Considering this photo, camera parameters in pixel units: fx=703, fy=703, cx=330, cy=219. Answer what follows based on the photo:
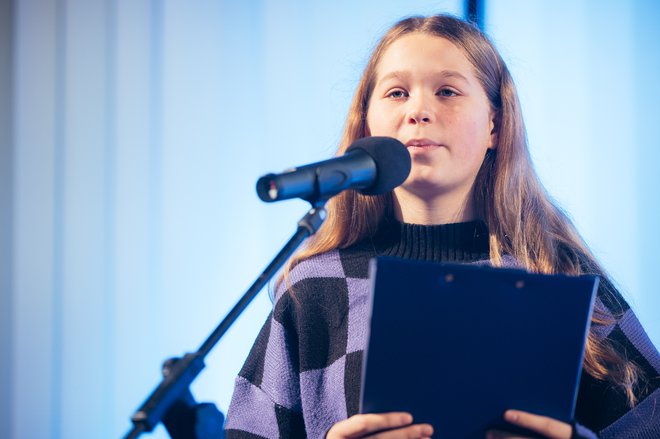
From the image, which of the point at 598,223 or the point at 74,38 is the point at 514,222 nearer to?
the point at 598,223

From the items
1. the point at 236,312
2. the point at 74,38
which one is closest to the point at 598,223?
the point at 236,312

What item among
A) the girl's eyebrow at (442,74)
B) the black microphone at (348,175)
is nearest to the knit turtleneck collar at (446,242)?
the girl's eyebrow at (442,74)

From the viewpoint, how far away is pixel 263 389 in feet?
3.79

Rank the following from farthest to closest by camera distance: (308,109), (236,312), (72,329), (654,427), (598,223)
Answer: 1. (72,329)
2. (308,109)
3. (598,223)
4. (654,427)
5. (236,312)

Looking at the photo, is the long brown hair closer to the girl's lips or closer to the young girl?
the young girl

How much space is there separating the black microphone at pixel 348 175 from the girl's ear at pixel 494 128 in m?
0.44

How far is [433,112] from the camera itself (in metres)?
1.15

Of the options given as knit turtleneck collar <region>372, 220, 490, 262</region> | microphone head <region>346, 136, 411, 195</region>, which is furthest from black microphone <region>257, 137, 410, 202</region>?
knit turtleneck collar <region>372, 220, 490, 262</region>

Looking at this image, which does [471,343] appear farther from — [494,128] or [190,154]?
[190,154]

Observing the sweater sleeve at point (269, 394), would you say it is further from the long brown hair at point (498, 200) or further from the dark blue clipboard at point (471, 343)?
the dark blue clipboard at point (471, 343)

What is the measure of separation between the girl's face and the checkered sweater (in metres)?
0.10

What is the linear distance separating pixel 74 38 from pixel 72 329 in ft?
2.76

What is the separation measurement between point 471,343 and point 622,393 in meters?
0.42

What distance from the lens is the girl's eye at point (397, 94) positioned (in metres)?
1.20
